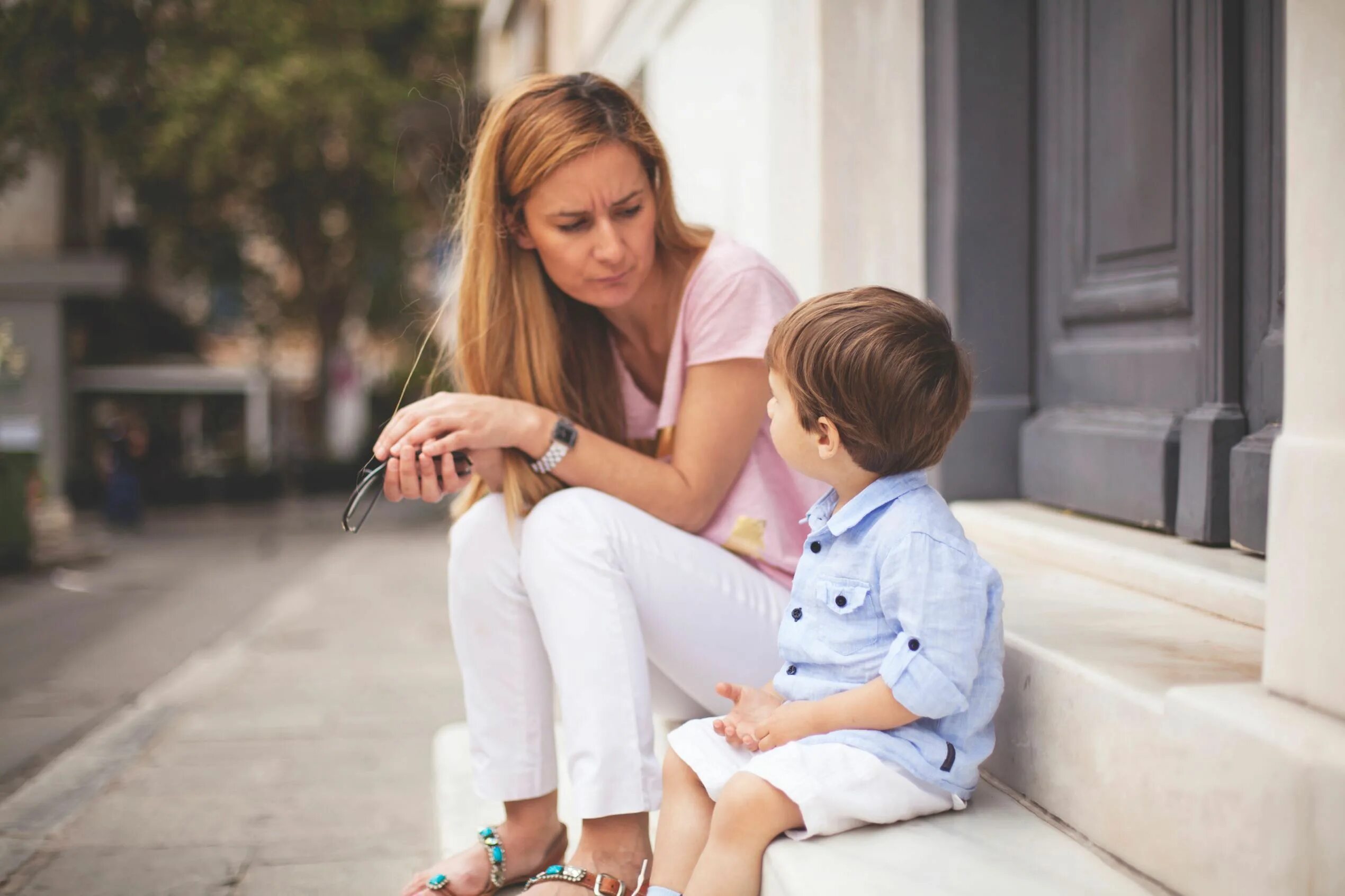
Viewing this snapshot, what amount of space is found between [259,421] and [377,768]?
67.2 feet

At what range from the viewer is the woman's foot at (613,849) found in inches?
78.4

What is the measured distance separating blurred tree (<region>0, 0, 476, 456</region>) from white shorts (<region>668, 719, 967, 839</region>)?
652cm

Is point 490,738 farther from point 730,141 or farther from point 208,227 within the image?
point 208,227

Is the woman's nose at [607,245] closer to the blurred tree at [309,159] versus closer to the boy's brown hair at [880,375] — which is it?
the boy's brown hair at [880,375]

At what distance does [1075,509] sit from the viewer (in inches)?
111

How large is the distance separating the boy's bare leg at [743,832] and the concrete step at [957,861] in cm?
2

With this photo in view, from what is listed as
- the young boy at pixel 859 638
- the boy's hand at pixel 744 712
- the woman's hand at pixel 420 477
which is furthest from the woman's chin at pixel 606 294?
the boy's hand at pixel 744 712

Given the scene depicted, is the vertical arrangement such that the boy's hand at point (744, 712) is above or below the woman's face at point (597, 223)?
below

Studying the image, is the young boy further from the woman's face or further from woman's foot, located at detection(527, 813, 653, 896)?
the woman's face

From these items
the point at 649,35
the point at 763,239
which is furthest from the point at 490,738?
the point at 649,35

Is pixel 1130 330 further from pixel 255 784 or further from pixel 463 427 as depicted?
pixel 255 784

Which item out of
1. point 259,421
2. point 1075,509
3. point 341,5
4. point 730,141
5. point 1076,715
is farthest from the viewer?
point 259,421

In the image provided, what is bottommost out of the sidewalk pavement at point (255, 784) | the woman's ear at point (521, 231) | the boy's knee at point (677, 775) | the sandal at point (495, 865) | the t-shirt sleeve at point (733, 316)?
the sidewalk pavement at point (255, 784)

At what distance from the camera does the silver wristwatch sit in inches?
87.4
